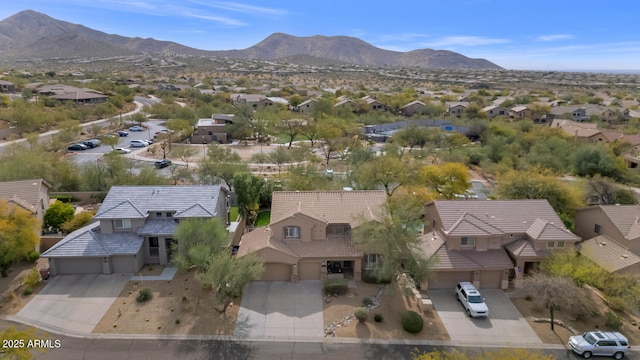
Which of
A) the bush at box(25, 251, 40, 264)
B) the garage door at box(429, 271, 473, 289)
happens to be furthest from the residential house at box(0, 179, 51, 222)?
the garage door at box(429, 271, 473, 289)

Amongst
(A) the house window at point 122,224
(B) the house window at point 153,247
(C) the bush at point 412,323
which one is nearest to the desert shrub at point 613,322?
(C) the bush at point 412,323

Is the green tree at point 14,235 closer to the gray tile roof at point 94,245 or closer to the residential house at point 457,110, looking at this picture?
the gray tile roof at point 94,245

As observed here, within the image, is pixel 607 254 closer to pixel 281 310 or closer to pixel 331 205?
pixel 331 205

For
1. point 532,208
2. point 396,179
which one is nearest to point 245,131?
point 396,179

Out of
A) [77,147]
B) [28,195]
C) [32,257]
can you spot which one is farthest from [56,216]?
[77,147]

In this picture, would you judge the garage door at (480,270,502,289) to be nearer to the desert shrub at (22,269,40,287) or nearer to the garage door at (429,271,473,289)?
the garage door at (429,271,473,289)

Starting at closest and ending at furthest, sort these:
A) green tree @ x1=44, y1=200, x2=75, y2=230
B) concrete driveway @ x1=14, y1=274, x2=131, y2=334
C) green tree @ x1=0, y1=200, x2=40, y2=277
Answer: concrete driveway @ x1=14, y1=274, x2=131, y2=334, green tree @ x1=0, y1=200, x2=40, y2=277, green tree @ x1=44, y1=200, x2=75, y2=230
